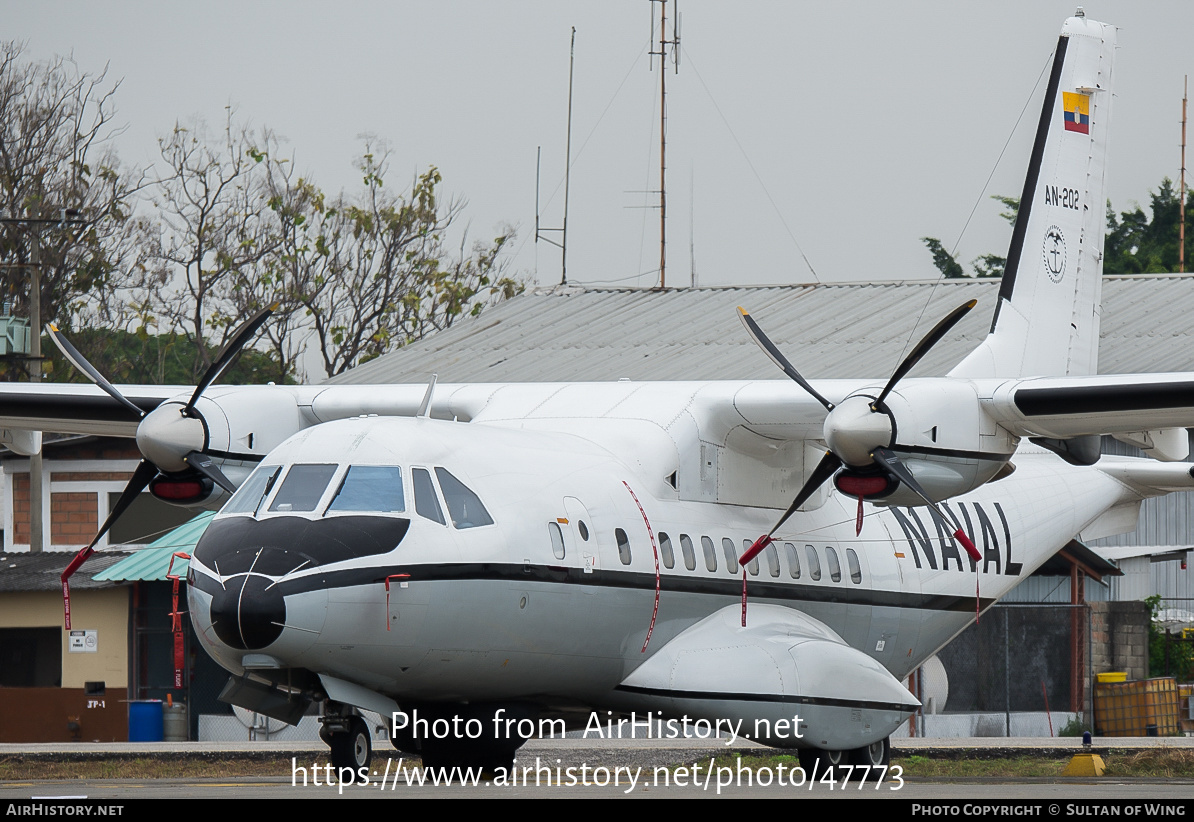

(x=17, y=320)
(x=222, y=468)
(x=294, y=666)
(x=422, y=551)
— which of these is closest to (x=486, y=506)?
(x=422, y=551)

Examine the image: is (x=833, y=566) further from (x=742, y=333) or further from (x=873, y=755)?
(x=742, y=333)

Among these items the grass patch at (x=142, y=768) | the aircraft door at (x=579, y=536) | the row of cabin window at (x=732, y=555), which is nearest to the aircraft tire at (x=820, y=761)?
the row of cabin window at (x=732, y=555)

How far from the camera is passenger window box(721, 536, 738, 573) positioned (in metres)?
14.1

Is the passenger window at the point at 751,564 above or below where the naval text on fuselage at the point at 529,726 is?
above

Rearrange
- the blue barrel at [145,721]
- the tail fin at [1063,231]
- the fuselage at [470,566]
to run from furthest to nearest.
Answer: the blue barrel at [145,721] < the tail fin at [1063,231] < the fuselage at [470,566]

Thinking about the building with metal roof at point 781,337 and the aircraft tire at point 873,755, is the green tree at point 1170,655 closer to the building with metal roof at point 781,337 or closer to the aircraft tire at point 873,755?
the building with metal roof at point 781,337

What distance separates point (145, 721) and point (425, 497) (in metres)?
11.9

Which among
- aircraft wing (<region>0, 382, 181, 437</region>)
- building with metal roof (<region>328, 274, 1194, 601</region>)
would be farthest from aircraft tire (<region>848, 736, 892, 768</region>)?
building with metal roof (<region>328, 274, 1194, 601</region>)

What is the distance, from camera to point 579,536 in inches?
488

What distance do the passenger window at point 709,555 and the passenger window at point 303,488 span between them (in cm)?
377

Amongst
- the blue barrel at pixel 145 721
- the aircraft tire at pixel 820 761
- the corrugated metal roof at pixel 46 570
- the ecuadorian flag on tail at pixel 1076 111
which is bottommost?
the blue barrel at pixel 145 721

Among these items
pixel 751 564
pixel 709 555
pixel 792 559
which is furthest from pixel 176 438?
pixel 792 559

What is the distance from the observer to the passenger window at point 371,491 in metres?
11.3
